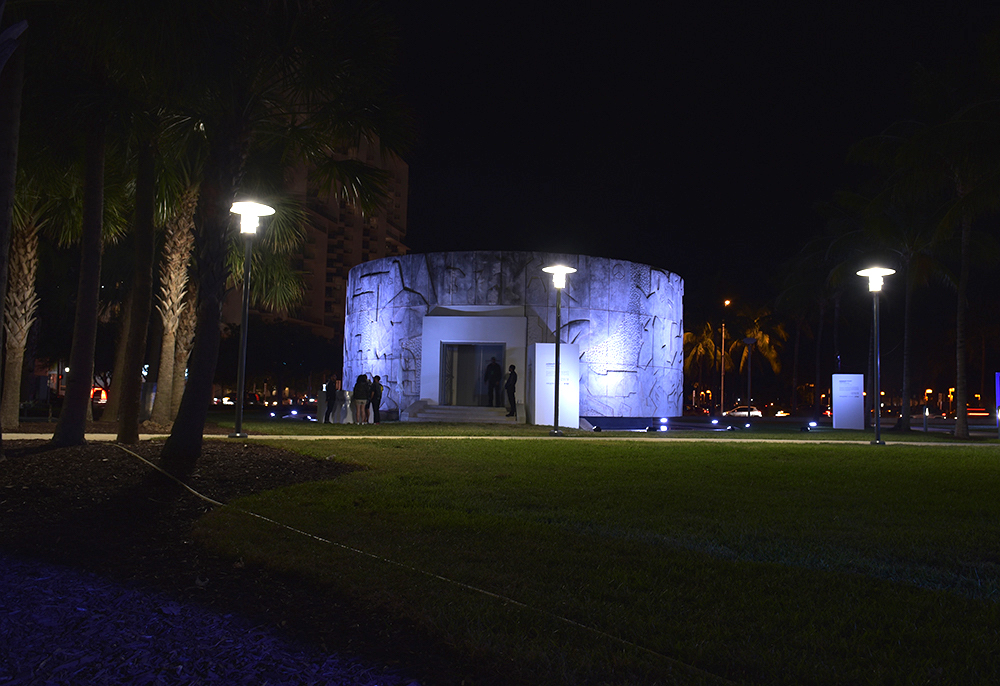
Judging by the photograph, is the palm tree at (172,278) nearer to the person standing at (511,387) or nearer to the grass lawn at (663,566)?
the person standing at (511,387)

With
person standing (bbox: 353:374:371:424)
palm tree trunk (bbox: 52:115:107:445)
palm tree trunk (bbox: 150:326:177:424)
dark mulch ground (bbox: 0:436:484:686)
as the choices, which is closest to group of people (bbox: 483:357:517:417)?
person standing (bbox: 353:374:371:424)

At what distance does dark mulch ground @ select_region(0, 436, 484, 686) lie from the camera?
3.82 metres

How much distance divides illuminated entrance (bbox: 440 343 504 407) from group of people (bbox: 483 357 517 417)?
229cm

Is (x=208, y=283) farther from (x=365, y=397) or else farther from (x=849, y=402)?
(x=849, y=402)

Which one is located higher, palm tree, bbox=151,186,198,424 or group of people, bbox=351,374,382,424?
palm tree, bbox=151,186,198,424

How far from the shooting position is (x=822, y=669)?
133 inches

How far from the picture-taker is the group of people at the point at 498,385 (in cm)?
2410

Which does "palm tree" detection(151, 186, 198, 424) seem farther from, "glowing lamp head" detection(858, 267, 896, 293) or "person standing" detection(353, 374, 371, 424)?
"glowing lamp head" detection(858, 267, 896, 293)

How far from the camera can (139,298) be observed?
12219 mm

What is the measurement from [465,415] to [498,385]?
172 cm

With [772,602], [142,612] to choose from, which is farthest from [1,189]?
[772,602]

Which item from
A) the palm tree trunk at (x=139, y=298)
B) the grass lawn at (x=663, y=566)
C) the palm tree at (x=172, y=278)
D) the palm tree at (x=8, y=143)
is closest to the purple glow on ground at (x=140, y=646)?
the grass lawn at (x=663, y=566)

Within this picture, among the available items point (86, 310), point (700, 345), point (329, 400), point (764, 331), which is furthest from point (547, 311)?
point (764, 331)

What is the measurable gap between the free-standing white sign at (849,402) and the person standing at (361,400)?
1673cm
